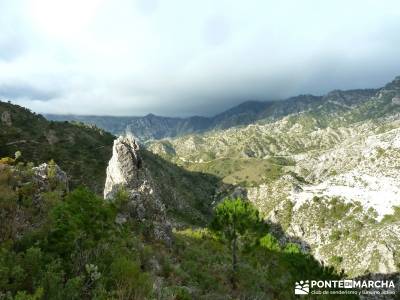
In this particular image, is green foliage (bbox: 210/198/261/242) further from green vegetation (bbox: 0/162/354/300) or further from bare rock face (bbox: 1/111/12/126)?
bare rock face (bbox: 1/111/12/126)

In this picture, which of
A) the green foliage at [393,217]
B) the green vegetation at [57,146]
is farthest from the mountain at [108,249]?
the green foliage at [393,217]

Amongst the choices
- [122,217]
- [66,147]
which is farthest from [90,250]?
[66,147]

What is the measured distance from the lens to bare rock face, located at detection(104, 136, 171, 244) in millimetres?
33656

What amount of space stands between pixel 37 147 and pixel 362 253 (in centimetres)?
11813

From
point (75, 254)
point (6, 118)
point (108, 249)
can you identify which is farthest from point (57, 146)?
point (75, 254)

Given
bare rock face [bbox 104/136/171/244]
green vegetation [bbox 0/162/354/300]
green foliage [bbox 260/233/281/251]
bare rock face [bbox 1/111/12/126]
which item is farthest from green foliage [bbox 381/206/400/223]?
bare rock face [bbox 1/111/12/126]

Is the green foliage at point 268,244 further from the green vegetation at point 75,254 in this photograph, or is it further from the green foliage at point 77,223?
the green foliage at point 77,223

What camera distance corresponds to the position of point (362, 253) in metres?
122

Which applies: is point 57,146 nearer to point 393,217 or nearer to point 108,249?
point 393,217

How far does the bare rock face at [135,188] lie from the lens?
3366 centimetres

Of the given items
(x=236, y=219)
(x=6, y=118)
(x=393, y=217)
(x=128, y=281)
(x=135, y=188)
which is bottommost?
(x=393, y=217)

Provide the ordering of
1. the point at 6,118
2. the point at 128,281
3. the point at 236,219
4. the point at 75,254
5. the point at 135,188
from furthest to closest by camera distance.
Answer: the point at 6,118
the point at 236,219
the point at 135,188
the point at 75,254
the point at 128,281

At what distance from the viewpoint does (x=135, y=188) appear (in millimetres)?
41562

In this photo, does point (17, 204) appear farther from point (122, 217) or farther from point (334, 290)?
point (334, 290)
